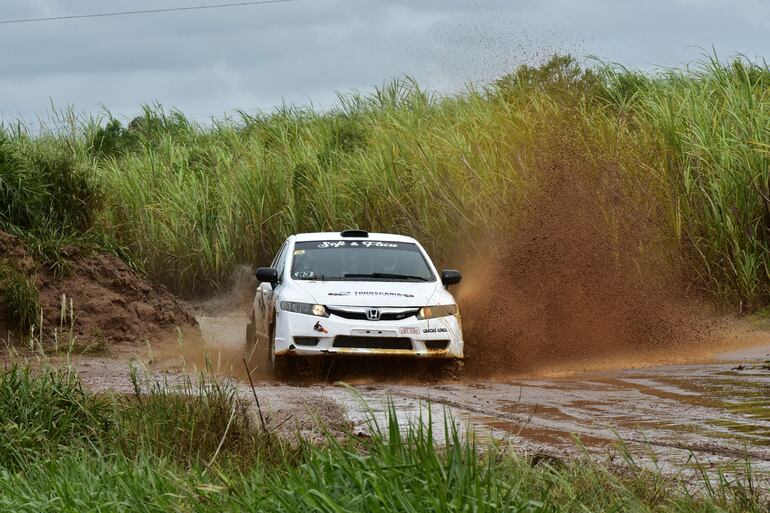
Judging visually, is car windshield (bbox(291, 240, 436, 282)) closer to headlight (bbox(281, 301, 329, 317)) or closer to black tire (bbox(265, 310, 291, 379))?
headlight (bbox(281, 301, 329, 317))

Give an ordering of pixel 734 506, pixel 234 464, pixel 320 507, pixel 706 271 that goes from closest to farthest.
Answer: pixel 320 507 < pixel 734 506 < pixel 234 464 < pixel 706 271

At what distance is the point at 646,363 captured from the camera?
1277 centimetres

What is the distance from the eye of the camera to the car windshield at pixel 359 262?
12.7 meters

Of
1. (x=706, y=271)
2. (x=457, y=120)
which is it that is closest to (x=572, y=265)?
(x=706, y=271)

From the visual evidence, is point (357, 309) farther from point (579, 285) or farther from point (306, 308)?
point (579, 285)

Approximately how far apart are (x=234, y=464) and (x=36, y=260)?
10176 mm

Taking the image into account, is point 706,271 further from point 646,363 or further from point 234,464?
point 234,464

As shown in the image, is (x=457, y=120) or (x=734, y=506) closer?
(x=734, y=506)

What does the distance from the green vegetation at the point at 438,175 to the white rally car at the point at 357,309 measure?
13.4ft

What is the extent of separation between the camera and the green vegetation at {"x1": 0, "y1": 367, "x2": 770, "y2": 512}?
4207 mm

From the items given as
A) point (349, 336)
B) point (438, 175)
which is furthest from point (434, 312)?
point (438, 175)

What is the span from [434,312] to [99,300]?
17.5 ft

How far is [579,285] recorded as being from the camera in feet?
49.6

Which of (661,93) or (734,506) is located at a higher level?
(661,93)
